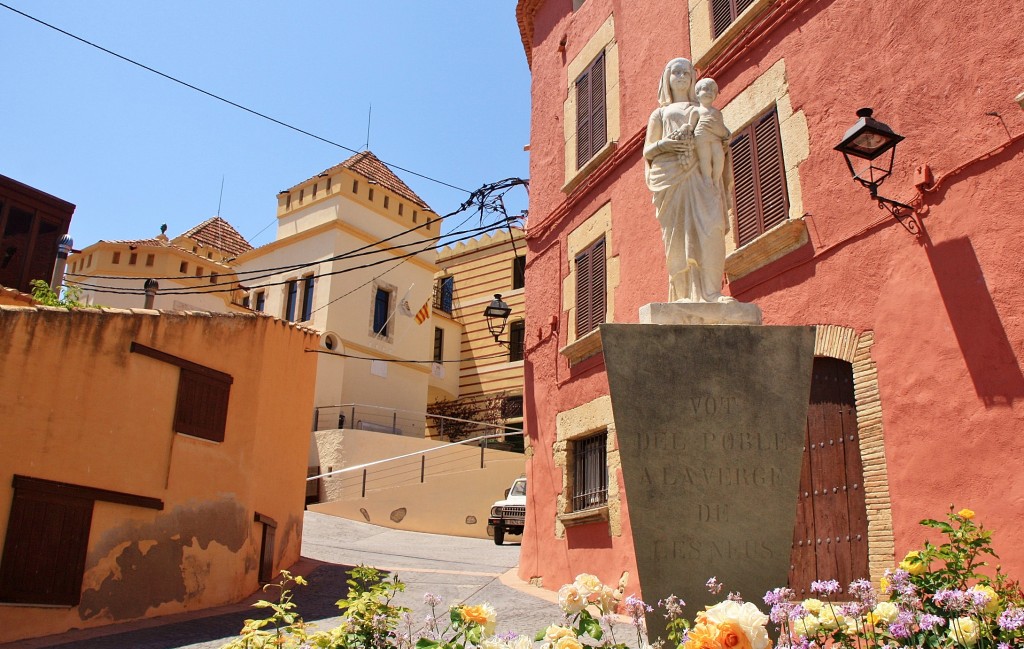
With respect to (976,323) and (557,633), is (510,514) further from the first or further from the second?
(557,633)

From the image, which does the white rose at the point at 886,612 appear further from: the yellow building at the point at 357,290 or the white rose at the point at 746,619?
the yellow building at the point at 357,290

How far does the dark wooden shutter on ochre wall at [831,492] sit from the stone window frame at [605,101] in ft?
18.6

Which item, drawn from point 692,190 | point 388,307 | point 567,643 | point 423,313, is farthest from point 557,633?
point 423,313

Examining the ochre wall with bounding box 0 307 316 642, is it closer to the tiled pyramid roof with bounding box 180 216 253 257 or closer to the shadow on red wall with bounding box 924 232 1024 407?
the shadow on red wall with bounding box 924 232 1024 407

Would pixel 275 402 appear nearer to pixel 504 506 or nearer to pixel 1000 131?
pixel 504 506

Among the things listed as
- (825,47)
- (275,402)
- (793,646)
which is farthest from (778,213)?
(275,402)

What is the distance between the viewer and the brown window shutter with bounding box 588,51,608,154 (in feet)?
43.9

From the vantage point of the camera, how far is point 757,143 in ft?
32.9

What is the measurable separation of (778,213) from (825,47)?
70.6 inches

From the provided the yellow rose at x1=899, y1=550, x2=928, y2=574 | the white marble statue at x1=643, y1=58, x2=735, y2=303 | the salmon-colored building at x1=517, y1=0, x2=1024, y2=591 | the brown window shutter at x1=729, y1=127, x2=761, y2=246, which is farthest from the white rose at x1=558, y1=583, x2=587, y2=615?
the brown window shutter at x1=729, y1=127, x2=761, y2=246

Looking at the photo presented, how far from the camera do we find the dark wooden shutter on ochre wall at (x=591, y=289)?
1258 cm

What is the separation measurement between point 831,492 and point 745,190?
12.2 ft

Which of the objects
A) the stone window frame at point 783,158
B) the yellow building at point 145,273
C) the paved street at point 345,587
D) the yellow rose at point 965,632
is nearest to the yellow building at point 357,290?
the yellow building at point 145,273

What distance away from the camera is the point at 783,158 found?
31.3ft
